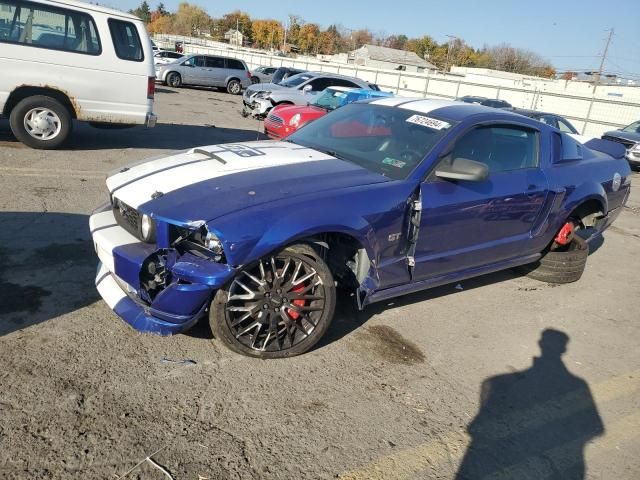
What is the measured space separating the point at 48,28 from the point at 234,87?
17.6 metres

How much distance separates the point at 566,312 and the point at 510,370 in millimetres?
1442

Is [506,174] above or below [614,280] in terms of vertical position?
above

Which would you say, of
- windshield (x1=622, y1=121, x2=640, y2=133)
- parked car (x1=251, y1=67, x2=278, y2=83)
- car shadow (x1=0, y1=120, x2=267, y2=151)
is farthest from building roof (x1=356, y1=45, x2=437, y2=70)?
car shadow (x1=0, y1=120, x2=267, y2=151)

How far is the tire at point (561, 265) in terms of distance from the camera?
5.18 m

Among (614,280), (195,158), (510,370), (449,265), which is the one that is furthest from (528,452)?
(614,280)

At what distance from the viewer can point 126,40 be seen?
26.3 feet

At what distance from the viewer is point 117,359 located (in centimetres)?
309

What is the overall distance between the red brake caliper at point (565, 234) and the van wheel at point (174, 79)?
21.3 metres

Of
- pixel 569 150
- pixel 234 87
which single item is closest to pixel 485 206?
pixel 569 150

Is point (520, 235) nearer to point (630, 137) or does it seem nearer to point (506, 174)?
point (506, 174)

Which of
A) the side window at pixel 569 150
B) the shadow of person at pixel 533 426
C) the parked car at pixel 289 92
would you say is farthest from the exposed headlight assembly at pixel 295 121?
the shadow of person at pixel 533 426

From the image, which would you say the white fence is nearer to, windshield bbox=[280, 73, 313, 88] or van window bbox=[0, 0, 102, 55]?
windshield bbox=[280, 73, 313, 88]

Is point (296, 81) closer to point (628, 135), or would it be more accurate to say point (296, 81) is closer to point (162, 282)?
point (628, 135)

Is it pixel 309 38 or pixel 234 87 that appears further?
pixel 309 38
